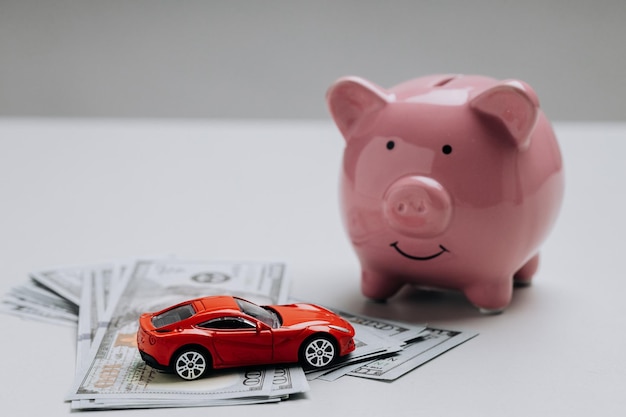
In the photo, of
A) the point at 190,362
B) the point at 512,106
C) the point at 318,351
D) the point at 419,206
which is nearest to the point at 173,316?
the point at 190,362

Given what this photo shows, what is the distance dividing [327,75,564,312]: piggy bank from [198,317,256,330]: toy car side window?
0.41m

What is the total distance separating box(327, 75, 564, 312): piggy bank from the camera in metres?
1.87

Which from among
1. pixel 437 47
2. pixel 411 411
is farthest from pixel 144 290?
pixel 437 47

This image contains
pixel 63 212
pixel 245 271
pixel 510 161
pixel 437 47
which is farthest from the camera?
pixel 437 47

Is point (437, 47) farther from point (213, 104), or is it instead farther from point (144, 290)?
point (144, 290)

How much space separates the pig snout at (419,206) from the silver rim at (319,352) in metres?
0.33

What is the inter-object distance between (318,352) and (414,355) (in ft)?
0.69

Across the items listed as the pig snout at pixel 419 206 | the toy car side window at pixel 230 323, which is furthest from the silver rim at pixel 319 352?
the pig snout at pixel 419 206

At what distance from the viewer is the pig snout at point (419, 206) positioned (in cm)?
186

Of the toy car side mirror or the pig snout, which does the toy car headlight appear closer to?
the toy car side mirror

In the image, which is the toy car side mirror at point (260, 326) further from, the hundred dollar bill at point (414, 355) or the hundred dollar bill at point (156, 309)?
the hundred dollar bill at point (414, 355)

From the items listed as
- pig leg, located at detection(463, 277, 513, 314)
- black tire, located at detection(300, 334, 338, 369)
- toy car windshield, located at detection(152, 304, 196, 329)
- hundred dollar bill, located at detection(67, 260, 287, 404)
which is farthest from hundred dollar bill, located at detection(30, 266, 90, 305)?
pig leg, located at detection(463, 277, 513, 314)

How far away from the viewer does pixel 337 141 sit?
3.90 meters

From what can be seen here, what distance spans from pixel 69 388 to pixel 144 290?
56cm
